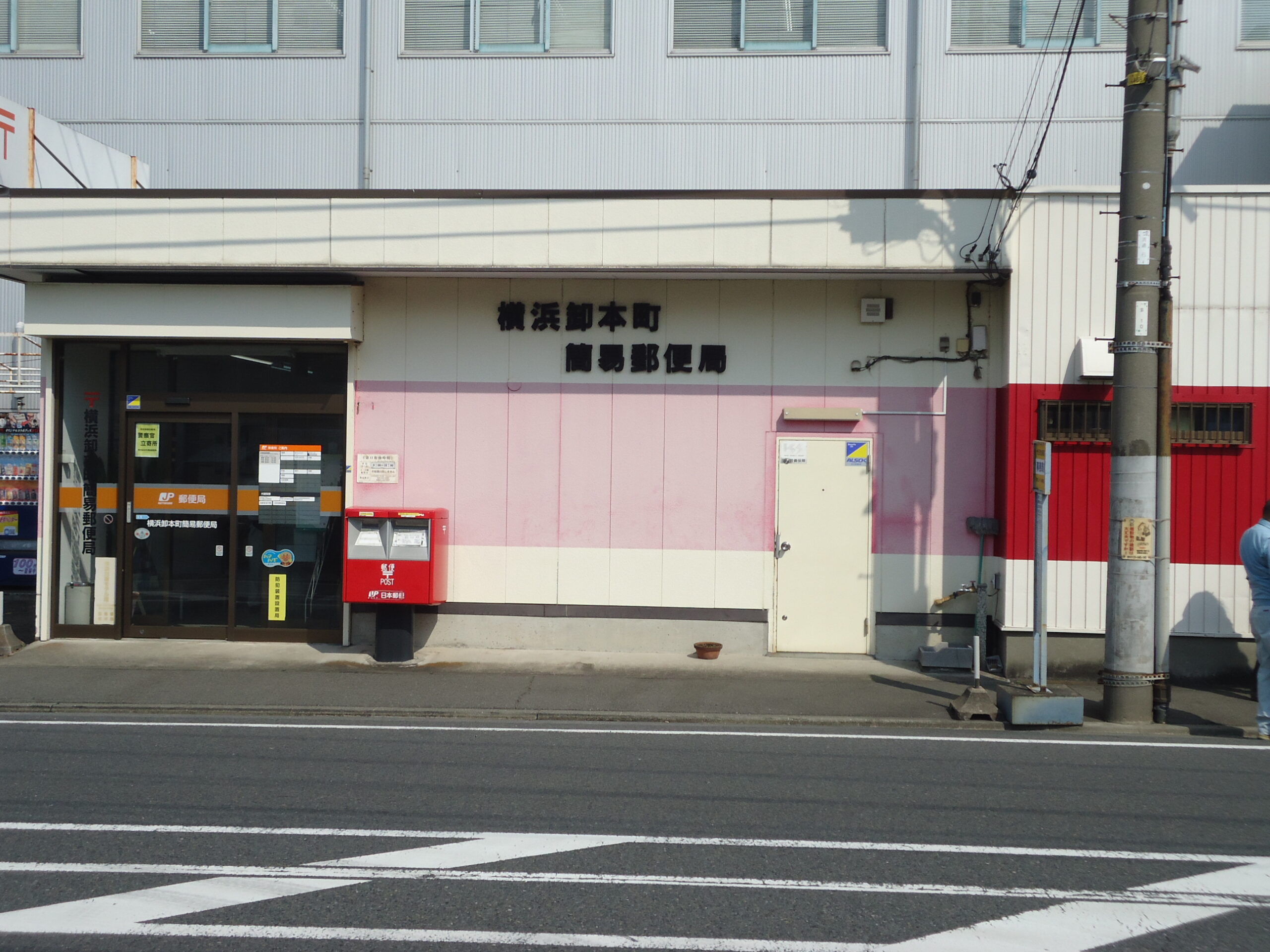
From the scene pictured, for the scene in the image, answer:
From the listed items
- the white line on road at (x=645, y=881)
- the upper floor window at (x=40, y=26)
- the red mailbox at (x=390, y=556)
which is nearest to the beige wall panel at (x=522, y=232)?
the red mailbox at (x=390, y=556)

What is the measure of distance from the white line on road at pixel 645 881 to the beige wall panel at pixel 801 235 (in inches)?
262

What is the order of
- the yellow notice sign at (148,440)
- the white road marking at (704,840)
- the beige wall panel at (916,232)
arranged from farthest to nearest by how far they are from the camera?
the yellow notice sign at (148,440)
the beige wall panel at (916,232)
the white road marking at (704,840)

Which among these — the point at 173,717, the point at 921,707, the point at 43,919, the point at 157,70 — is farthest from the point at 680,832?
the point at 157,70

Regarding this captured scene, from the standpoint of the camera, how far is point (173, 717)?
8414 mm

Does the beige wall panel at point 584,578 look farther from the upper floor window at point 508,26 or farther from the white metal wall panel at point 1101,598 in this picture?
the upper floor window at point 508,26

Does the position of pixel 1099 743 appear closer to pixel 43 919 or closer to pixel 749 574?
pixel 749 574

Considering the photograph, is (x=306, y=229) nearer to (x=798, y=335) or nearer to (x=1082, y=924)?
(x=798, y=335)

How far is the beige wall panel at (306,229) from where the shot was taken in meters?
10.4

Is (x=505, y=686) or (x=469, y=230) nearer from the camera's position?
(x=505, y=686)

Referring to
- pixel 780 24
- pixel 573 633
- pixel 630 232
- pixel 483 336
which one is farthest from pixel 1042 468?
pixel 780 24

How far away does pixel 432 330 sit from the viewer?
11.1m

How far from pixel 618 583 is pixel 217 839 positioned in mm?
6085

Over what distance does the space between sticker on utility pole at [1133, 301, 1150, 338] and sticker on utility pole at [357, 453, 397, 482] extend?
7.36 metres

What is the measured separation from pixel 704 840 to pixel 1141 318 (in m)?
5.85
